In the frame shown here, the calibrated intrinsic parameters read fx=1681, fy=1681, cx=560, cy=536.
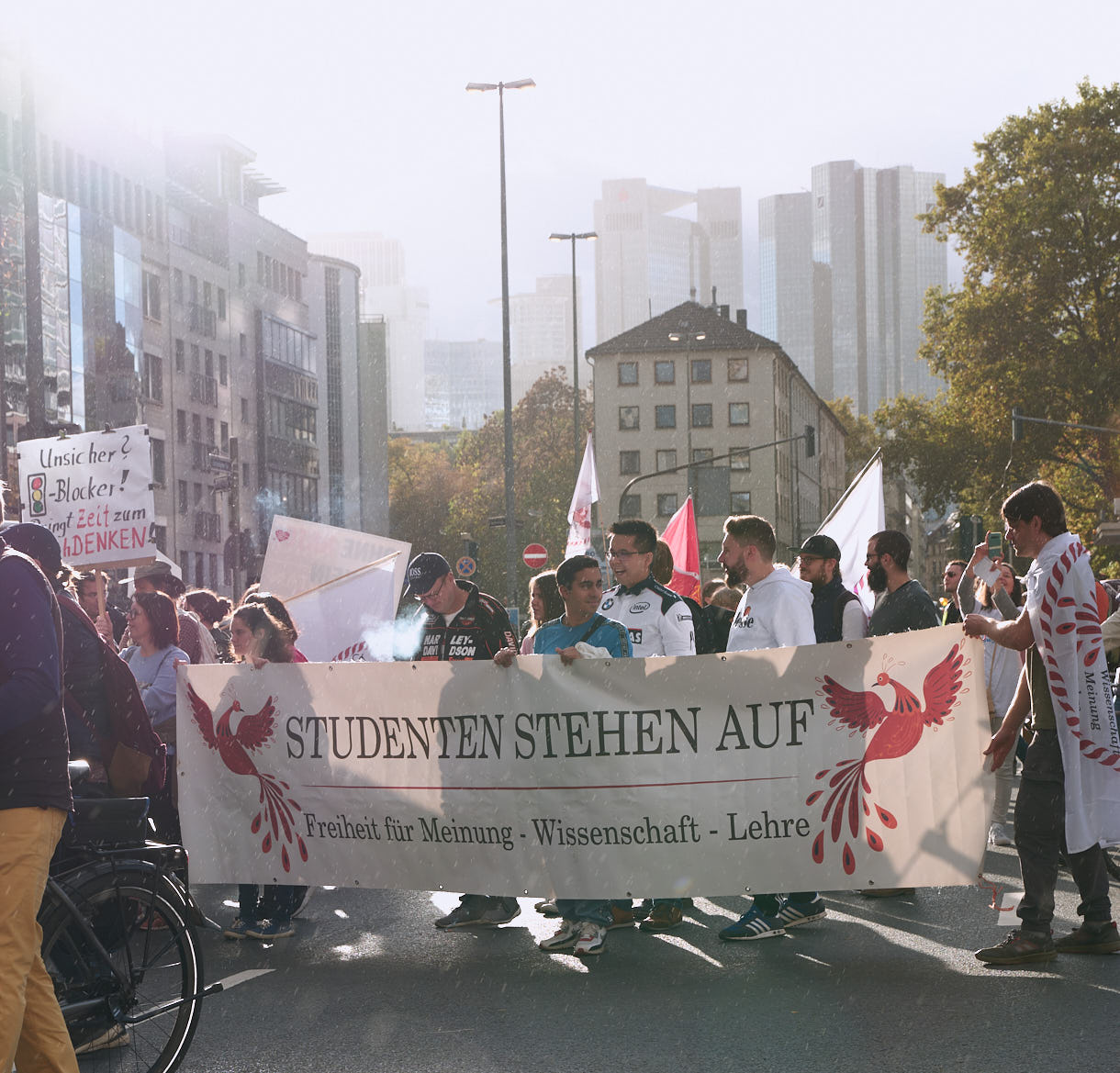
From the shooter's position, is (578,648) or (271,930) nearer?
(578,648)

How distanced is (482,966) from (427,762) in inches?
37.5

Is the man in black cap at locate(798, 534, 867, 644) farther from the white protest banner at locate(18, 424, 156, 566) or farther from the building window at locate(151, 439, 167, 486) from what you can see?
the building window at locate(151, 439, 167, 486)

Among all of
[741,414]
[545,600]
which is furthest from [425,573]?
[741,414]

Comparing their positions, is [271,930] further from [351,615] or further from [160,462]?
[160,462]

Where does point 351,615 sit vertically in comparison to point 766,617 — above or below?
below

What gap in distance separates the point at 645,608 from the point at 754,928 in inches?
64.7

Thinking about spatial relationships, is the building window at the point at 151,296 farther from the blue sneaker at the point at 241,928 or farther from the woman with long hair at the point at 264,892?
the blue sneaker at the point at 241,928

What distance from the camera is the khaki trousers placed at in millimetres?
4500

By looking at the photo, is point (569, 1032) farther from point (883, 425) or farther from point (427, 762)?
point (883, 425)

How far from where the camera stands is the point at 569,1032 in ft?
19.5

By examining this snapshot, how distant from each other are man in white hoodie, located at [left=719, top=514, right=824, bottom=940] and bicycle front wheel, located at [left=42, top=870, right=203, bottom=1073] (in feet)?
9.85

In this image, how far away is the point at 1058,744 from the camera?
6953 mm

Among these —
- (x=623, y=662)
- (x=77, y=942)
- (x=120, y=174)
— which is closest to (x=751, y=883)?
(x=623, y=662)

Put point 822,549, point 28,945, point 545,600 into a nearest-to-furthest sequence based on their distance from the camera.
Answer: point 28,945, point 545,600, point 822,549
